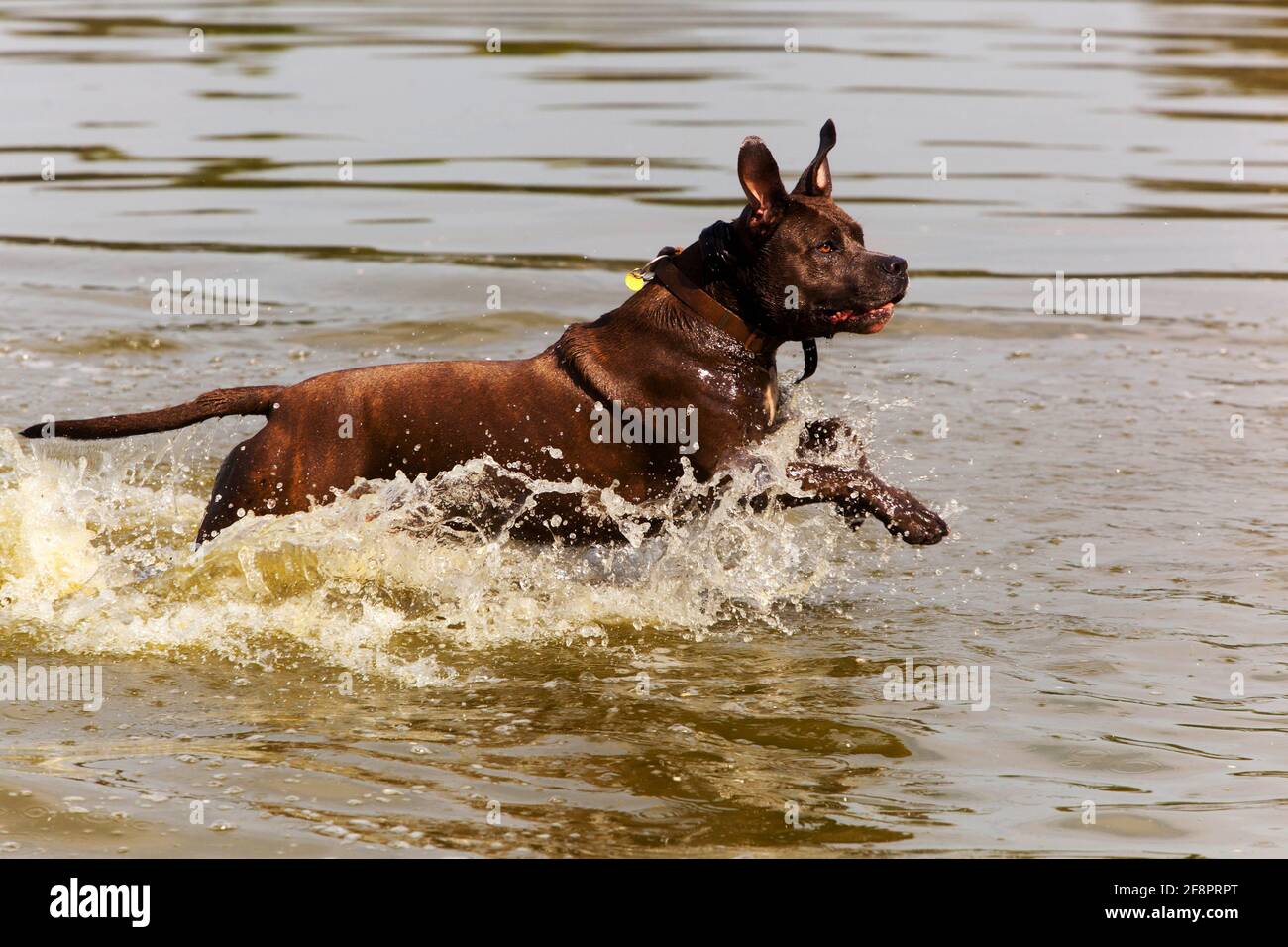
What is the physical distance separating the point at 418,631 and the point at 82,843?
2.01 m

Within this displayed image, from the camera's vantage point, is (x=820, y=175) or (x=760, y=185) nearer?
(x=760, y=185)

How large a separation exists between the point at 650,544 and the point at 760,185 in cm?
146

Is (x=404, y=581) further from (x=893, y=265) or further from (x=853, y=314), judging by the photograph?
(x=893, y=265)

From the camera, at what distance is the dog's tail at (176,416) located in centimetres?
668

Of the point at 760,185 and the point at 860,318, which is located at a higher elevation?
the point at 760,185

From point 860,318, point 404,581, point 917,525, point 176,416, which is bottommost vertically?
point 404,581

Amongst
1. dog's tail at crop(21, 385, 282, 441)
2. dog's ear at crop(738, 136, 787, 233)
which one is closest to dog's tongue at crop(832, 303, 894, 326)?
dog's ear at crop(738, 136, 787, 233)

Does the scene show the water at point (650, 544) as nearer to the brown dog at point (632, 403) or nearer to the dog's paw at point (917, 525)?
the brown dog at point (632, 403)

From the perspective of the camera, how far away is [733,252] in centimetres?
680

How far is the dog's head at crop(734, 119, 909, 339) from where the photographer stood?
6719 millimetres

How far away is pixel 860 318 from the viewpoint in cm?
680

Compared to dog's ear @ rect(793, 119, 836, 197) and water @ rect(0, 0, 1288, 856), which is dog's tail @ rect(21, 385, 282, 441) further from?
dog's ear @ rect(793, 119, 836, 197)

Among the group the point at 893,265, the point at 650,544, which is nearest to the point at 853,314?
the point at 893,265
